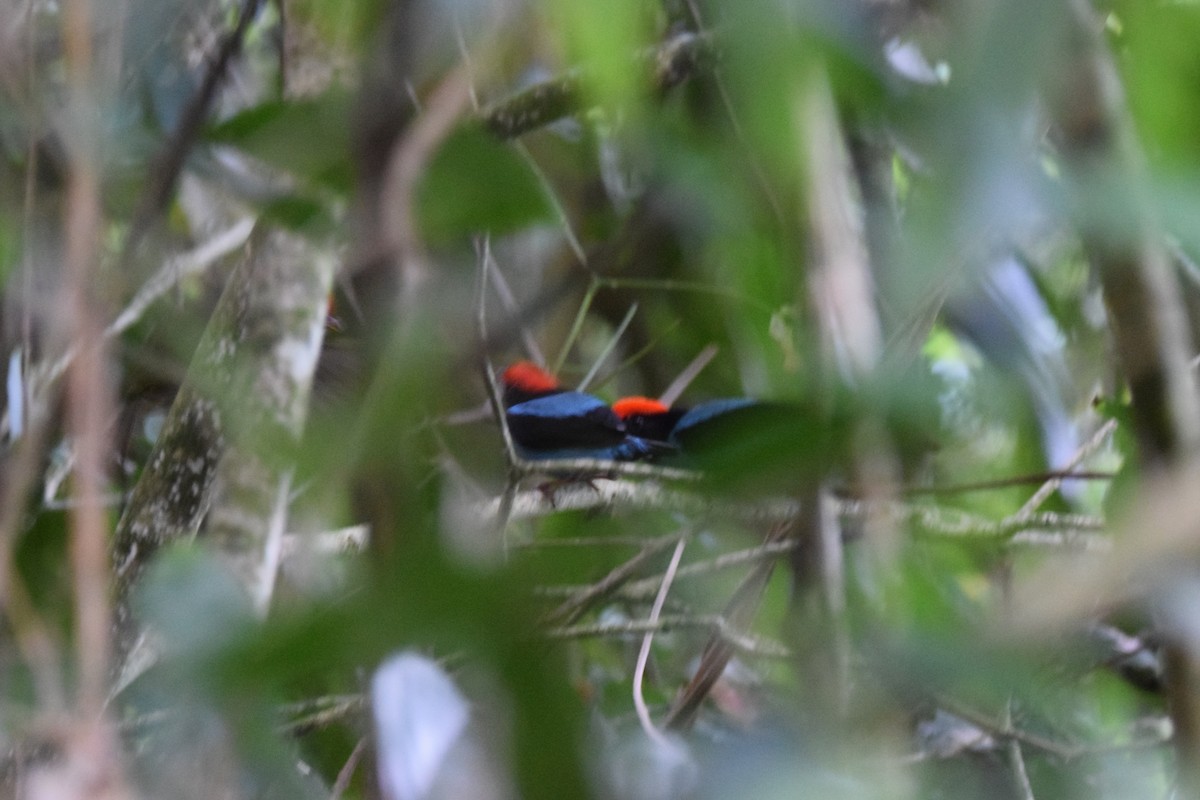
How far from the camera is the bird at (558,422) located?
271 centimetres

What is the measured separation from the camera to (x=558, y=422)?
9.03 feet

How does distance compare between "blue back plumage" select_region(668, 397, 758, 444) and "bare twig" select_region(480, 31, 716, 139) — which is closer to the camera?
"blue back plumage" select_region(668, 397, 758, 444)

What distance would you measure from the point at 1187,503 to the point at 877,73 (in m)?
0.43

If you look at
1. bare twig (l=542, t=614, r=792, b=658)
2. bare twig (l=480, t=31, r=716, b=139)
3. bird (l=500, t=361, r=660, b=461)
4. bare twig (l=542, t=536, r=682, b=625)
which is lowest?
bird (l=500, t=361, r=660, b=461)

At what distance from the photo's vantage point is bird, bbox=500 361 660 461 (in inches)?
107

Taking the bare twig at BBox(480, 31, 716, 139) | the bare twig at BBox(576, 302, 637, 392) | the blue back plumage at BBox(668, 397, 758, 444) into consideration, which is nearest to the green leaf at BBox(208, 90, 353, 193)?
the blue back plumage at BBox(668, 397, 758, 444)

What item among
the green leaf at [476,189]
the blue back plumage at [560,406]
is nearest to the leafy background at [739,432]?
the green leaf at [476,189]

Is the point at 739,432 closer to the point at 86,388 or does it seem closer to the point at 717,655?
the point at 86,388

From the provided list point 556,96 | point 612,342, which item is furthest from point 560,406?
point 556,96

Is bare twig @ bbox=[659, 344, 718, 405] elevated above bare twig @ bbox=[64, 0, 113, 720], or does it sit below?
below

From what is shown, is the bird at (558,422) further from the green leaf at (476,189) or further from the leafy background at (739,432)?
the green leaf at (476,189)

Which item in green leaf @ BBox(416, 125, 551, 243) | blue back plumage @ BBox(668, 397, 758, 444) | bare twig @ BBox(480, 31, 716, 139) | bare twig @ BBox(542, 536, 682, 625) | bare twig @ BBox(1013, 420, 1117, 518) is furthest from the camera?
bare twig @ BBox(480, 31, 716, 139)

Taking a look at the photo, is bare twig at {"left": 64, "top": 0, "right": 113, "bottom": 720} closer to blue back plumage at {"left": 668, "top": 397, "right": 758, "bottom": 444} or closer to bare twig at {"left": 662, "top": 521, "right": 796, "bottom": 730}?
bare twig at {"left": 662, "top": 521, "right": 796, "bottom": 730}

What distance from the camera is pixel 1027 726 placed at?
199 centimetres
